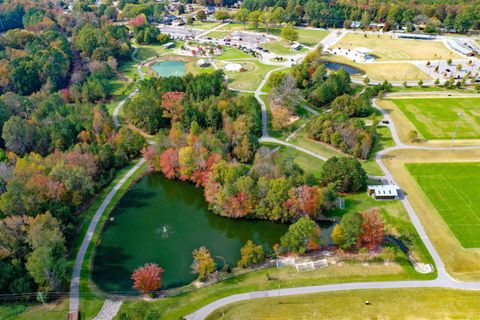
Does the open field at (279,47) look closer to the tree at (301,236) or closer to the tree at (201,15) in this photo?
the tree at (201,15)

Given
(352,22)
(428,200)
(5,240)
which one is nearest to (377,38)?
(352,22)

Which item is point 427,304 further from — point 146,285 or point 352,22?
point 352,22

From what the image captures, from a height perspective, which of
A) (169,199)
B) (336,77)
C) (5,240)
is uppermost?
(336,77)

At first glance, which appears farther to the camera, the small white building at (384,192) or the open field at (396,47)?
the open field at (396,47)

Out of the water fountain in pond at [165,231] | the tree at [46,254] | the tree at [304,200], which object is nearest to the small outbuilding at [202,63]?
the water fountain in pond at [165,231]

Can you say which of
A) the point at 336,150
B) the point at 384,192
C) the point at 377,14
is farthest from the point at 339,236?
the point at 377,14
